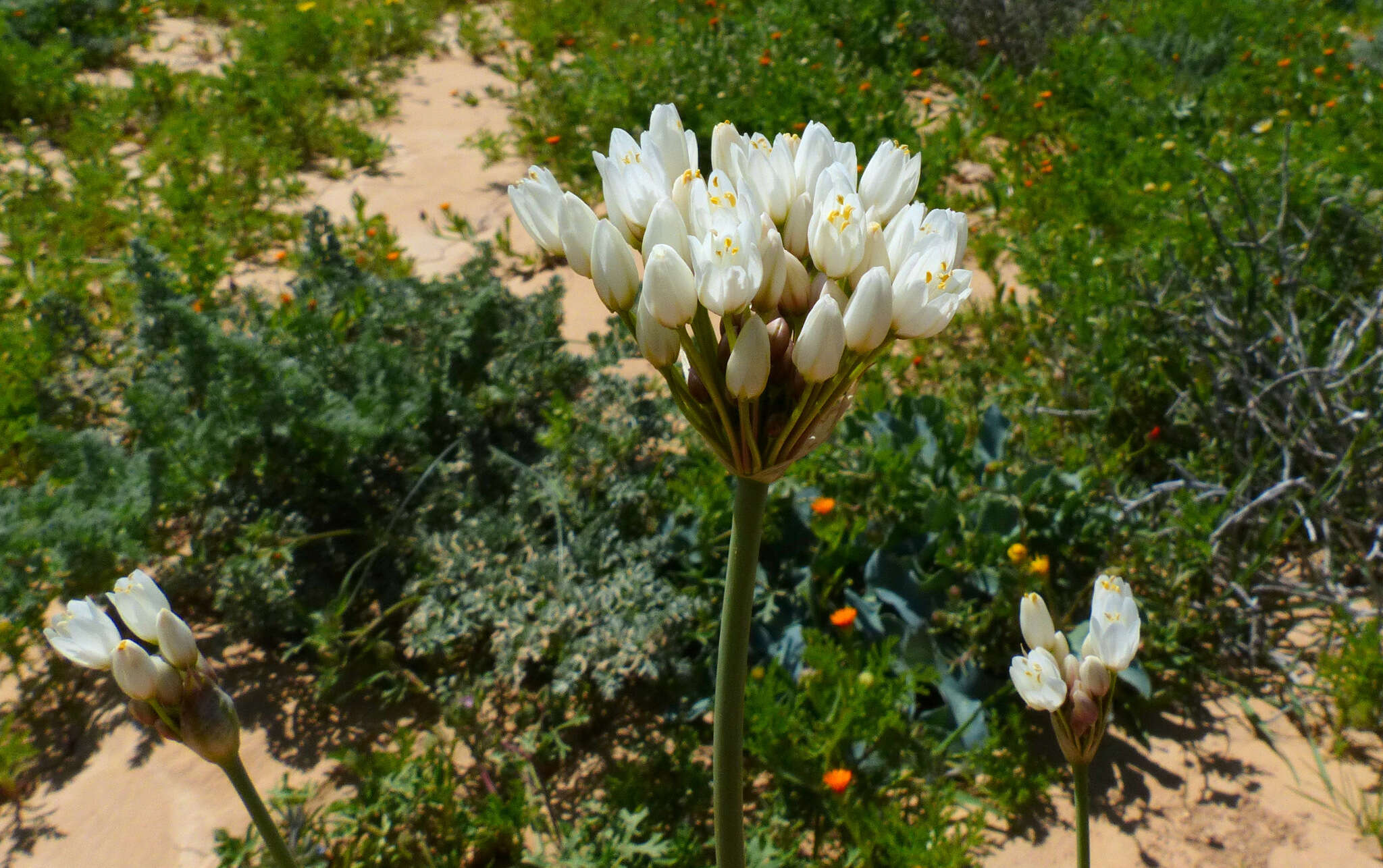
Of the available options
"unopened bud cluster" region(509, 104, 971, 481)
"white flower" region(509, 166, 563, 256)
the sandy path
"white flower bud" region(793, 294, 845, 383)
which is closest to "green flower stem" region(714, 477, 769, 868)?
"unopened bud cluster" region(509, 104, 971, 481)

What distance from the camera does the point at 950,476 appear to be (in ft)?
9.08

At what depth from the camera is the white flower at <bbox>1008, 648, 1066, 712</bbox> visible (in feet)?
3.74

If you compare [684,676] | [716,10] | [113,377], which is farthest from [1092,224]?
[113,377]

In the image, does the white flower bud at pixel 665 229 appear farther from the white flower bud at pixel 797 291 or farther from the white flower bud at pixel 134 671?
the white flower bud at pixel 134 671

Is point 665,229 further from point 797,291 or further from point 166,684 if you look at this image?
point 166,684

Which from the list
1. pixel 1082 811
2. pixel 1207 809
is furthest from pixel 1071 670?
pixel 1207 809

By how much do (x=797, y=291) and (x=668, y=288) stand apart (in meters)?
0.18

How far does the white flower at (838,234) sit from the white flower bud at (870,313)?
0.05 meters

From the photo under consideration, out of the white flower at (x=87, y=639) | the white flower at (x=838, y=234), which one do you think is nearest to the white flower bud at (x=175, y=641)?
the white flower at (x=87, y=639)

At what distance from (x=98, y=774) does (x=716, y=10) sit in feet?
17.0

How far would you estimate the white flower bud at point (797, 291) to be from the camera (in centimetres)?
105

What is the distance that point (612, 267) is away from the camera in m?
1.03

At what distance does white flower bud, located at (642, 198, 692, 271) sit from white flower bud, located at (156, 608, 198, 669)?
664 millimetres

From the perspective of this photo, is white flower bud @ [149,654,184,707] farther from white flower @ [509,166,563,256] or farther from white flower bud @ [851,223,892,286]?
white flower bud @ [851,223,892,286]
